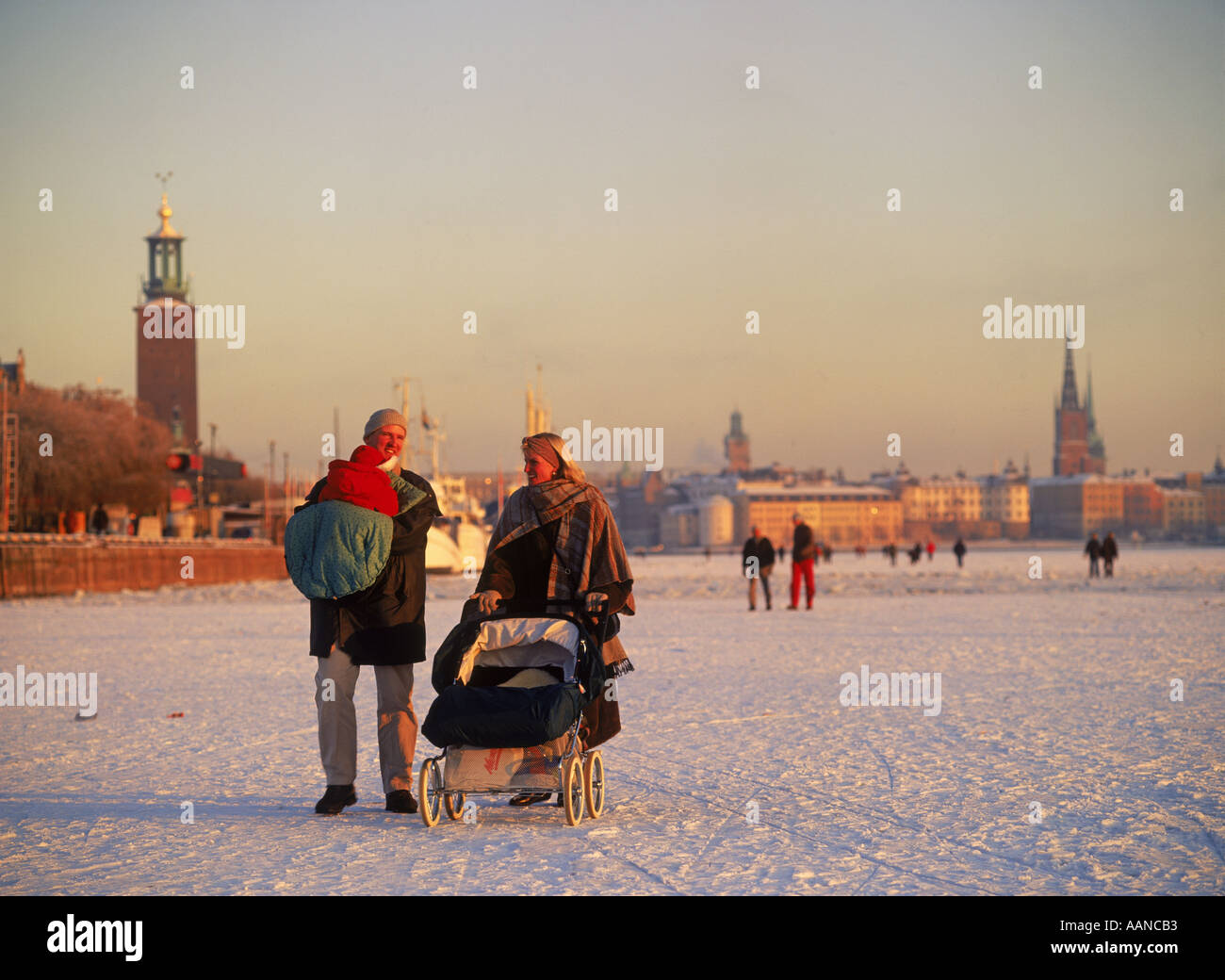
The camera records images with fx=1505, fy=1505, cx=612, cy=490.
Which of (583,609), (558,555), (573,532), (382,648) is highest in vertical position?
(573,532)

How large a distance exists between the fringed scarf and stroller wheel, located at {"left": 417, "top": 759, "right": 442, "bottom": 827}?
90 cm

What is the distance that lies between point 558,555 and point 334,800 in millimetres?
1444

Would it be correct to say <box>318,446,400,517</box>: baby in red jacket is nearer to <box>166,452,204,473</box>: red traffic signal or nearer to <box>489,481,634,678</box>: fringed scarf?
<box>489,481,634,678</box>: fringed scarf

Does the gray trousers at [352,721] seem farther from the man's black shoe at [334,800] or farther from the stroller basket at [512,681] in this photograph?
the stroller basket at [512,681]

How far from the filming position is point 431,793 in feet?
21.3

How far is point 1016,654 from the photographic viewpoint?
49.2 ft

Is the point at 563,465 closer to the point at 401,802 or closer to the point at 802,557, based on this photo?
the point at 401,802


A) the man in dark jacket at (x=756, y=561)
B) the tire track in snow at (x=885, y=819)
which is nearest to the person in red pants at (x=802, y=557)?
the man in dark jacket at (x=756, y=561)

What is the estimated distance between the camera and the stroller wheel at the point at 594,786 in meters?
6.41

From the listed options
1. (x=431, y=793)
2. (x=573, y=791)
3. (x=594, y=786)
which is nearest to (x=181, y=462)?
(x=431, y=793)

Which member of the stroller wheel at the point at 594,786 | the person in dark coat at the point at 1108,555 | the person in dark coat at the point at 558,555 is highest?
the person in dark coat at the point at 558,555

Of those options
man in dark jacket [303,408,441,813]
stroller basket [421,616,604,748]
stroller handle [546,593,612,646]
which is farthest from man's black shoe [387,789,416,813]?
stroller handle [546,593,612,646]

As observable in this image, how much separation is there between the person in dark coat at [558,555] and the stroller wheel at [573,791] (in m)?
0.17
